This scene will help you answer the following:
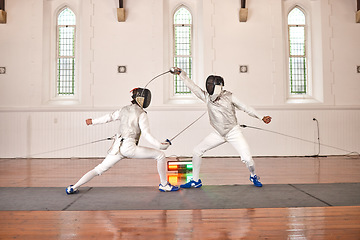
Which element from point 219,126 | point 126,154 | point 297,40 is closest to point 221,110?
point 219,126

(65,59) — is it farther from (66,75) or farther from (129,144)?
(129,144)

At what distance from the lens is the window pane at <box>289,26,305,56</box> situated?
271 inches

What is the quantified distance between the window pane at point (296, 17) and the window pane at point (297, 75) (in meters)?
0.93

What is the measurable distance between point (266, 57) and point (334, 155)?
2.80 meters

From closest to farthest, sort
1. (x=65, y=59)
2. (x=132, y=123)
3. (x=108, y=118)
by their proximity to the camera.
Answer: (x=132, y=123) → (x=108, y=118) → (x=65, y=59)

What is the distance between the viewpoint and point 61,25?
6.78 m

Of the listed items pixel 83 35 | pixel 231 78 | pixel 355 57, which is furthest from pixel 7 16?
pixel 355 57

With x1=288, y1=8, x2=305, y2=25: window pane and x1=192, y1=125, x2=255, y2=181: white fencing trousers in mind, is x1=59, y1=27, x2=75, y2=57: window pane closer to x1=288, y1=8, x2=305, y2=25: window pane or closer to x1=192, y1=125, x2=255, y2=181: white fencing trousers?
x1=192, y1=125, x2=255, y2=181: white fencing trousers

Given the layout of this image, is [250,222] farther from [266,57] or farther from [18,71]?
[18,71]

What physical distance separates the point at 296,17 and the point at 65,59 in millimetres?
5897

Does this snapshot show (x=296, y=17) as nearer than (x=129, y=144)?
No

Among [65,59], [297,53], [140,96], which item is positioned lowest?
[140,96]

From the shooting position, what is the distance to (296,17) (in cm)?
697

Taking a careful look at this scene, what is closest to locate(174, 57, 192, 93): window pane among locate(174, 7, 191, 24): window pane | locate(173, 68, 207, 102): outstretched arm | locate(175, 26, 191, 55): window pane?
locate(175, 26, 191, 55): window pane
